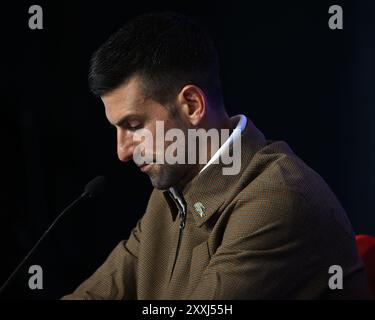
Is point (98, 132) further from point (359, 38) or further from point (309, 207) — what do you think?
point (309, 207)

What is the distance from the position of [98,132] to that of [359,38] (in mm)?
1092

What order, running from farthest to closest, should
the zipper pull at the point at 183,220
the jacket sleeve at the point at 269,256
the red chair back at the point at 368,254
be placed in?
the zipper pull at the point at 183,220, the red chair back at the point at 368,254, the jacket sleeve at the point at 269,256

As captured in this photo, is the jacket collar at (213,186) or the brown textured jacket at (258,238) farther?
the jacket collar at (213,186)

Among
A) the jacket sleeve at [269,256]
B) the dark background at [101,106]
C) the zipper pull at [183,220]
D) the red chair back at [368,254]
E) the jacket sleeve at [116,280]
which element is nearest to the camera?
the jacket sleeve at [269,256]

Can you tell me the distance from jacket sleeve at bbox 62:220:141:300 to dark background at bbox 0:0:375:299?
77cm

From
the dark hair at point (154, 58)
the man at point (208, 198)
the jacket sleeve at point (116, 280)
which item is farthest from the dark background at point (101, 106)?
the dark hair at point (154, 58)

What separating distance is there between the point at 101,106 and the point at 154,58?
1147 mm

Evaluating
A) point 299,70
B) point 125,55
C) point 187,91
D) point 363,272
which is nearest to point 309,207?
point 363,272

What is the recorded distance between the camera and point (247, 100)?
2408 millimetres

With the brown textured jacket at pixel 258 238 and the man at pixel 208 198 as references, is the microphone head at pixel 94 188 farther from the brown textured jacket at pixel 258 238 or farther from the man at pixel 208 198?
the brown textured jacket at pixel 258 238

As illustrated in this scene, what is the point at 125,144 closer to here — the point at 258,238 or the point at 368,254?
the point at 258,238

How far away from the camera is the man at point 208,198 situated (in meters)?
1.17

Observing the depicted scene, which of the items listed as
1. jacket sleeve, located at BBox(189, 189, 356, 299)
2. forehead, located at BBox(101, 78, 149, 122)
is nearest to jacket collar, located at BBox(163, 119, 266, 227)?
jacket sleeve, located at BBox(189, 189, 356, 299)

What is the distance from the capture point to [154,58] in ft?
4.36
